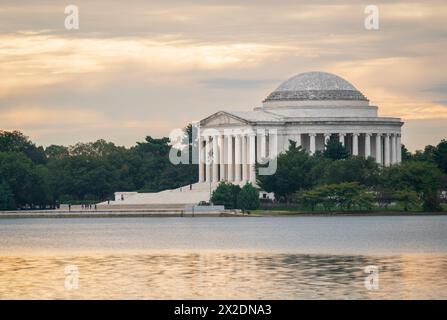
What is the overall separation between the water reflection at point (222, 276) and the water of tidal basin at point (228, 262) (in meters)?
0.04

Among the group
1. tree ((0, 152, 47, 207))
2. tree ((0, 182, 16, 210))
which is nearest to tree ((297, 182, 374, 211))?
tree ((0, 182, 16, 210))

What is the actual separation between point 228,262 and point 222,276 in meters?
11.4

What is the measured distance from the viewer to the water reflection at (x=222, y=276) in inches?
2537

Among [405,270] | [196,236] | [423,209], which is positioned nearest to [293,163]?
[423,209]

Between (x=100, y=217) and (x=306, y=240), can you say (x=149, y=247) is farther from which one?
(x=100, y=217)

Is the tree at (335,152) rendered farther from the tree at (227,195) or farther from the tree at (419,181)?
the tree at (419,181)

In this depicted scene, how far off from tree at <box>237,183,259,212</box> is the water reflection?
270 feet

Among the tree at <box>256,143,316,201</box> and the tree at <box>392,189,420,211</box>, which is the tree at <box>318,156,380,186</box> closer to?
the tree at <box>256,143,316,201</box>

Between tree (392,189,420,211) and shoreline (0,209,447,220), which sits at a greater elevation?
tree (392,189,420,211)

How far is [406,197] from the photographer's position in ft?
551

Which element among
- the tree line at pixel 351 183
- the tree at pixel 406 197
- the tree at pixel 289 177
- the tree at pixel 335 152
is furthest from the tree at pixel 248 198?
the tree at pixel 335 152

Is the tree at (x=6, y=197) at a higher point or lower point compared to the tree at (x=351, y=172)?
lower

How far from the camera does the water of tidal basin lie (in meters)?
65.6

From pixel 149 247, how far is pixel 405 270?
30742 mm
